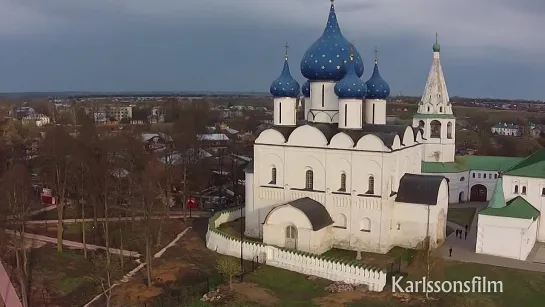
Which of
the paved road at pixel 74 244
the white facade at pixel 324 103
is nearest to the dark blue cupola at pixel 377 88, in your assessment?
the white facade at pixel 324 103

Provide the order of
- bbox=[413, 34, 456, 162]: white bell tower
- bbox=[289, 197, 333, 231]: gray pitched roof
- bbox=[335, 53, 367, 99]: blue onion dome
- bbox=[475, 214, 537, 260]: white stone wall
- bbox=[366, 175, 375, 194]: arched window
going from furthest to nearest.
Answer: bbox=[413, 34, 456, 162]: white bell tower < bbox=[335, 53, 367, 99]: blue onion dome < bbox=[366, 175, 375, 194]: arched window < bbox=[289, 197, 333, 231]: gray pitched roof < bbox=[475, 214, 537, 260]: white stone wall

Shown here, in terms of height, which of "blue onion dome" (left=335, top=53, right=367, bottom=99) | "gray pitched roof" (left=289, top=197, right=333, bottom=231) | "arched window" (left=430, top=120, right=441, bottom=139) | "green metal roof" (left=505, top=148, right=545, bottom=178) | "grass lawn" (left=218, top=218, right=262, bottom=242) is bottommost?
"grass lawn" (left=218, top=218, right=262, bottom=242)

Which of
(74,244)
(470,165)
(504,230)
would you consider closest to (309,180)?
(504,230)

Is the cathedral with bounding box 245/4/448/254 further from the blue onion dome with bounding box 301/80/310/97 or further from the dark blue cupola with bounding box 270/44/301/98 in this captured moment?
the blue onion dome with bounding box 301/80/310/97

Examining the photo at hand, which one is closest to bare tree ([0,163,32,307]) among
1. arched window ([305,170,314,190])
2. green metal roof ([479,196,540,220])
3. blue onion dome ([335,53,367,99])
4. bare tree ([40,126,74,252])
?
bare tree ([40,126,74,252])

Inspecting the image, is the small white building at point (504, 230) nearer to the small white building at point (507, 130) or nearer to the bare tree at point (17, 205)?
the bare tree at point (17, 205)

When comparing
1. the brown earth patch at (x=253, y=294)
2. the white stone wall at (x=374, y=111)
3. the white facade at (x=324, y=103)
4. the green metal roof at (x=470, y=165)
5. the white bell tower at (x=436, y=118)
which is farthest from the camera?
the green metal roof at (x=470, y=165)

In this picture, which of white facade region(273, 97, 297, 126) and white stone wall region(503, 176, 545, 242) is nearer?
white stone wall region(503, 176, 545, 242)
